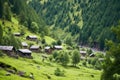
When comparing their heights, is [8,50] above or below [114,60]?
above

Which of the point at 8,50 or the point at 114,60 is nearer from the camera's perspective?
the point at 114,60

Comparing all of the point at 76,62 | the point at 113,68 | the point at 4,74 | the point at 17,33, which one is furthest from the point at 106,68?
the point at 17,33

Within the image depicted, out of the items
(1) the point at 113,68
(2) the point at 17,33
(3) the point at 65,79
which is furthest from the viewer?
(2) the point at 17,33

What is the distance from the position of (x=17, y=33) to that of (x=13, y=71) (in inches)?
3996

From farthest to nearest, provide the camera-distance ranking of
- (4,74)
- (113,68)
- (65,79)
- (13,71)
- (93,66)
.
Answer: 1. (93,66)
2. (65,79)
3. (13,71)
4. (4,74)
5. (113,68)

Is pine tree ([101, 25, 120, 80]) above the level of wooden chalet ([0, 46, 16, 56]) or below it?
below

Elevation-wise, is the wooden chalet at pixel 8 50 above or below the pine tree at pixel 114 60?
above

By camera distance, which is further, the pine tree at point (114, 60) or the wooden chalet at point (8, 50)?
the wooden chalet at point (8, 50)

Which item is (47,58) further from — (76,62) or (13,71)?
(13,71)

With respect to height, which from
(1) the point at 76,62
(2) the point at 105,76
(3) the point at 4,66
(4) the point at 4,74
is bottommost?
(2) the point at 105,76

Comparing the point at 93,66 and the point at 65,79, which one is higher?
the point at 93,66

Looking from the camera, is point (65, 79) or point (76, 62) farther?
point (76, 62)

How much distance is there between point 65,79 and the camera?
11756cm

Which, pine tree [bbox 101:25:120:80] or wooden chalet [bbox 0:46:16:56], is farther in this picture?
wooden chalet [bbox 0:46:16:56]
